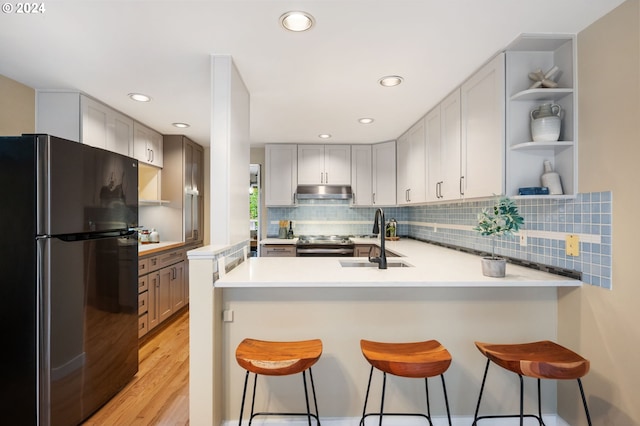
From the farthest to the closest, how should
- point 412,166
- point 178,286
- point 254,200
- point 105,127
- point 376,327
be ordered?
point 254,200 < point 178,286 < point 412,166 < point 105,127 < point 376,327

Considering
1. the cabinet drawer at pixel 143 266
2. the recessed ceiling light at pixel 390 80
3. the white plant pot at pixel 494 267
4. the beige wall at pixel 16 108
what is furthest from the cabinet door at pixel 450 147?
the beige wall at pixel 16 108

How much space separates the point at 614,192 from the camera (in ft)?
5.13

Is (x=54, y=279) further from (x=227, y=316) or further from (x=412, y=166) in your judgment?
(x=412, y=166)

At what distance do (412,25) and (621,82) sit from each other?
1038mm

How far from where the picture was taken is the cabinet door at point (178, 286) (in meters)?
3.86

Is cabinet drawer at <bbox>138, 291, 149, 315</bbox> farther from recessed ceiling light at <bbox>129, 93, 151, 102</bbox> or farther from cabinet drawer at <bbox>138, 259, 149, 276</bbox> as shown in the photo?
recessed ceiling light at <bbox>129, 93, 151, 102</bbox>

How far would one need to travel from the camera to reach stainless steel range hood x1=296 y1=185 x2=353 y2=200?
4.43 meters

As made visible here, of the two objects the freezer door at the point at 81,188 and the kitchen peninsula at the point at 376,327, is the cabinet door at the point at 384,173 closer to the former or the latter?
the kitchen peninsula at the point at 376,327

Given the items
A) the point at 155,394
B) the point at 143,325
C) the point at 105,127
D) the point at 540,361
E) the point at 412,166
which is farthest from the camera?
the point at 412,166

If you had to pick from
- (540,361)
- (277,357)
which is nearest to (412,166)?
(540,361)

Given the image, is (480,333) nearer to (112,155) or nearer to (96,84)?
(112,155)

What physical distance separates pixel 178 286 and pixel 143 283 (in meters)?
0.86

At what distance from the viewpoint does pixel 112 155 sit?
2219 mm

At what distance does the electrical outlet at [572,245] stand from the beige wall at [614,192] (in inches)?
7.7
